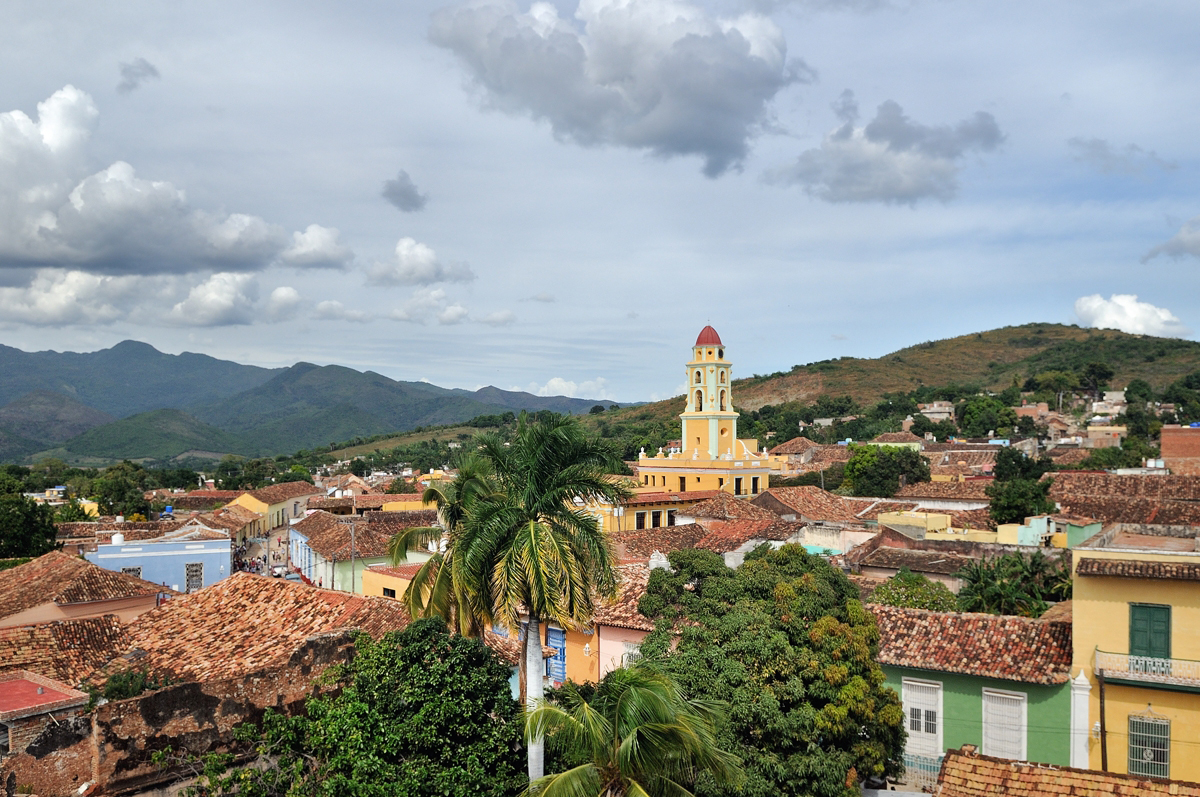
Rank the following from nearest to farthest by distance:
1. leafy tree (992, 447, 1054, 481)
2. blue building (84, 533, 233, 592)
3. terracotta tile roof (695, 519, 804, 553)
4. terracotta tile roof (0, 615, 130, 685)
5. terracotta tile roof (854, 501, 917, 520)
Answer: terracotta tile roof (0, 615, 130, 685) → terracotta tile roof (695, 519, 804, 553) → blue building (84, 533, 233, 592) → terracotta tile roof (854, 501, 917, 520) → leafy tree (992, 447, 1054, 481)

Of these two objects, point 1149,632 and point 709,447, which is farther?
point 709,447

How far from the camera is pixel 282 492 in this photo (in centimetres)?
6256

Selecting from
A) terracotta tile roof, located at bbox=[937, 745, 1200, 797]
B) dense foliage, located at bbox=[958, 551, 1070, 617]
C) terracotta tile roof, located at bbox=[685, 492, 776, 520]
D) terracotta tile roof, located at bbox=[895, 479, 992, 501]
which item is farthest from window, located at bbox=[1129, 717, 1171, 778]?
terracotta tile roof, located at bbox=[895, 479, 992, 501]

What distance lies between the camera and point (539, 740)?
8.57 metres

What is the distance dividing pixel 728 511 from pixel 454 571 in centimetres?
2352

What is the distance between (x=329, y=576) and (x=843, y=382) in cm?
10716

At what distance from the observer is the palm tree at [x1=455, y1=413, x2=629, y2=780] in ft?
30.5

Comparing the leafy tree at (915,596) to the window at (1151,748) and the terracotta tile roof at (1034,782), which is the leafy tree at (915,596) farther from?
the terracotta tile roof at (1034,782)

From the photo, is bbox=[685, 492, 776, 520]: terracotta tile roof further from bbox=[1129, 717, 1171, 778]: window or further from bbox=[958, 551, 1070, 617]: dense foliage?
bbox=[1129, 717, 1171, 778]: window

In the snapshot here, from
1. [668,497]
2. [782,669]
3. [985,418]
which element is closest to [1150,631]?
[782,669]

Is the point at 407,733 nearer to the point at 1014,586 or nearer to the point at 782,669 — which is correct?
the point at 782,669

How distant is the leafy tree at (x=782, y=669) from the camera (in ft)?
34.6

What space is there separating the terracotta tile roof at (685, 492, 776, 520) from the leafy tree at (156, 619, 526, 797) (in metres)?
20.7

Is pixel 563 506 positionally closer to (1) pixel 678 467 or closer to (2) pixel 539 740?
(2) pixel 539 740
